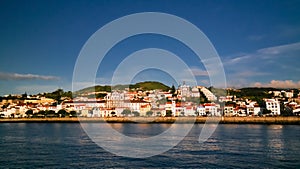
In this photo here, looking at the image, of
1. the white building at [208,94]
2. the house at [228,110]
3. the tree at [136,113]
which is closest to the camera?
the house at [228,110]

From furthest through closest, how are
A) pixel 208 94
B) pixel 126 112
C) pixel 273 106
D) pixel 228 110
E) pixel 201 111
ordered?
1. pixel 208 94
2. pixel 126 112
3. pixel 228 110
4. pixel 201 111
5. pixel 273 106

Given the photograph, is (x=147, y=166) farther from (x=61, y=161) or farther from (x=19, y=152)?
(x=19, y=152)

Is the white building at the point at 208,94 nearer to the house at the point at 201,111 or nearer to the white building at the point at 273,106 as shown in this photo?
the house at the point at 201,111

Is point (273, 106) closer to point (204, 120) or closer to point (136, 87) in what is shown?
point (204, 120)

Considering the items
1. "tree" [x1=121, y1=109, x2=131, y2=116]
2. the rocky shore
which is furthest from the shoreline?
"tree" [x1=121, y1=109, x2=131, y2=116]

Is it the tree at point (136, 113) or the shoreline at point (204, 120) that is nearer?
the shoreline at point (204, 120)

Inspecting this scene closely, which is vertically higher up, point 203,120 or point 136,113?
point 136,113

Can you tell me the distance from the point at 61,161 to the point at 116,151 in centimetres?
478

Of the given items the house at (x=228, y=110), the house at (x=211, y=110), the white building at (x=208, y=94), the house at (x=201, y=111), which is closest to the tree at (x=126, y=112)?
the house at (x=201, y=111)

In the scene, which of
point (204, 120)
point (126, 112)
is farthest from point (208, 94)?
point (204, 120)

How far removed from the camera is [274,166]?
1520 cm

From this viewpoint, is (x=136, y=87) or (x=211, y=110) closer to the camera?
(x=211, y=110)

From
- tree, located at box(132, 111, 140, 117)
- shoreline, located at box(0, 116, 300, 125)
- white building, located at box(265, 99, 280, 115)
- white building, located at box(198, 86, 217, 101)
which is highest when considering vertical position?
white building, located at box(198, 86, 217, 101)

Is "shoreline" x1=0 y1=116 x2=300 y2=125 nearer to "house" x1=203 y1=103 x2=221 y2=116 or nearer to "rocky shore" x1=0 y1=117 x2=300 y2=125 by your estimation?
"rocky shore" x1=0 y1=117 x2=300 y2=125
